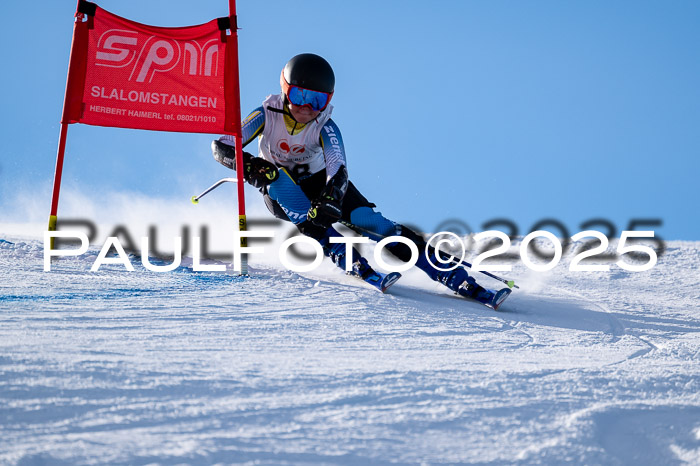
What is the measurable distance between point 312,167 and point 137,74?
137 cm

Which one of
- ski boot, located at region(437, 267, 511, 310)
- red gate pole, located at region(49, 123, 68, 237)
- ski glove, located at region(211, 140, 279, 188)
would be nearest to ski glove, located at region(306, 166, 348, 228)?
ski glove, located at region(211, 140, 279, 188)

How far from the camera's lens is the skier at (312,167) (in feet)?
14.6

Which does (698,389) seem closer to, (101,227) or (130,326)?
(130,326)

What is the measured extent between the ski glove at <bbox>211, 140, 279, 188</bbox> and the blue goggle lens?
0.47 m

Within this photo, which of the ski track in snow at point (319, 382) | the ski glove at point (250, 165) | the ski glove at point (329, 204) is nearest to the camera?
the ski track in snow at point (319, 382)

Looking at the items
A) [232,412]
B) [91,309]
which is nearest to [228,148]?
[91,309]

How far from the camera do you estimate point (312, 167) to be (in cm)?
502

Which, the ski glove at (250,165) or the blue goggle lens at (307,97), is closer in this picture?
the blue goggle lens at (307,97)

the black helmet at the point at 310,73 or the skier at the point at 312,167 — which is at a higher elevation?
the black helmet at the point at 310,73

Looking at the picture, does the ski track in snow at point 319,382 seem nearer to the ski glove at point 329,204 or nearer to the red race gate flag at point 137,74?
the ski glove at point 329,204

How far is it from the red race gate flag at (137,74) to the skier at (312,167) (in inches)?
15.6

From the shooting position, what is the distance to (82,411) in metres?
1.68

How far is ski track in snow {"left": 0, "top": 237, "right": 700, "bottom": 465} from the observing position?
1.60 meters

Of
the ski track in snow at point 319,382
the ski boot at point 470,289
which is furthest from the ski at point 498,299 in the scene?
the ski track in snow at point 319,382
